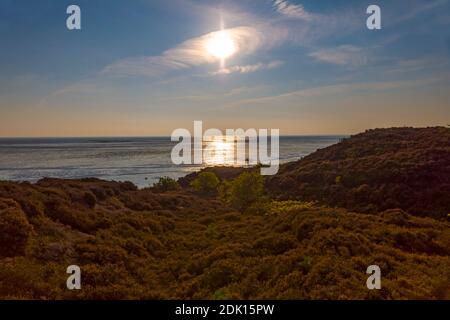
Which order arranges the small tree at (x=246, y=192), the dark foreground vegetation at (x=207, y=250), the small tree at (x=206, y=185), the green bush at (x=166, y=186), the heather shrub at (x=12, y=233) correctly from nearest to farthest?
the dark foreground vegetation at (x=207, y=250), the heather shrub at (x=12, y=233), the small tree at (x=246, y=192), the green bush at (x=166, y=186), the small tree at (x=206, y=185)

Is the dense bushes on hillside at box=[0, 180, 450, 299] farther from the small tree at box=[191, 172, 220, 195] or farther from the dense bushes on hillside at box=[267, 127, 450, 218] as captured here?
the small tree at box=[191, 172, 220, 195]

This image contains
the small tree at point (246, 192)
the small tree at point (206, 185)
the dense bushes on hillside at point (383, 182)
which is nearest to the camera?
the dense bushes on hillside at point (383, 182)

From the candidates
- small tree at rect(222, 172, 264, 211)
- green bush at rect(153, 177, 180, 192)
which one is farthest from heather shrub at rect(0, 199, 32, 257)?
green bush at rect(153, 177, 180, 192)

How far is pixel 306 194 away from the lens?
49844mm

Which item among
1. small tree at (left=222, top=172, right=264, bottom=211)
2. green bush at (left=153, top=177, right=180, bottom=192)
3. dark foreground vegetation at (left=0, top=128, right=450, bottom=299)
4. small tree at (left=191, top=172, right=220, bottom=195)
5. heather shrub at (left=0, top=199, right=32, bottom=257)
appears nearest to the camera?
dark foreground vegetation at (left=0, top=128, right=450, bottom=299)

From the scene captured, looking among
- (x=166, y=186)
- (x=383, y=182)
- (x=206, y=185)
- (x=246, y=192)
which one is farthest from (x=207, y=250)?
(x=166, y=186)

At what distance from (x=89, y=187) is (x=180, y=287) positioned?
2267 centimetres

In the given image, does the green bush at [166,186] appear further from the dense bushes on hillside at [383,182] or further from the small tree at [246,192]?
the small tree at [246,192]

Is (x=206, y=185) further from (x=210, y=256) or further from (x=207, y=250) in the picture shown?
(x=210, y=256)

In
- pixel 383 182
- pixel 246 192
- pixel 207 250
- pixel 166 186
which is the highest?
pixel 383 182

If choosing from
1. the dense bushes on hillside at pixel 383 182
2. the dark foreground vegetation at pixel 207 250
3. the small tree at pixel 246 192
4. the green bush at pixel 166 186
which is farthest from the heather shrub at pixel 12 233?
the green bush at pixel 166 186

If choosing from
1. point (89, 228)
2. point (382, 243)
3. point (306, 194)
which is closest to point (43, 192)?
point (89, 228)
